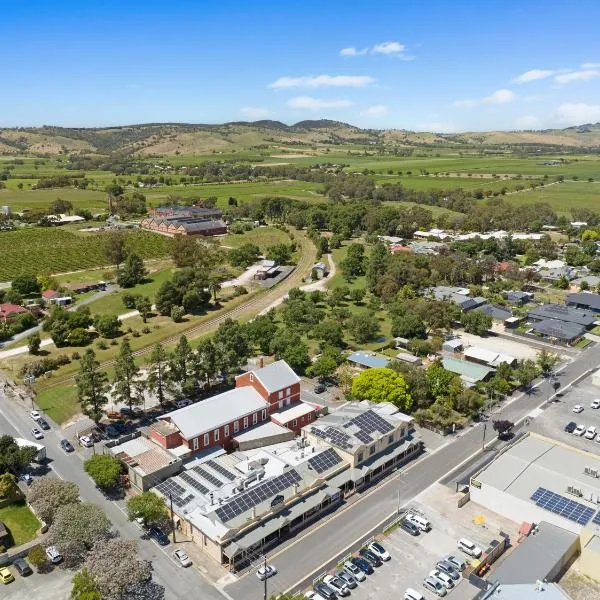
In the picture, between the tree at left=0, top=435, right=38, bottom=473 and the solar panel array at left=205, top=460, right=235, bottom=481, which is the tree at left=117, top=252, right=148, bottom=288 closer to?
the tree at left=0, top=435, right=38, bottom=473

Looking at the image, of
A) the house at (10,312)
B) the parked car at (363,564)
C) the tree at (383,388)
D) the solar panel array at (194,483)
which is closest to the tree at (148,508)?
the solar panel array at (194,483)

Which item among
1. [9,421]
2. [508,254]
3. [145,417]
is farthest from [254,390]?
[508,254]

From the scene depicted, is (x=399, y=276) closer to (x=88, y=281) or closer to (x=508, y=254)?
(x=508, y=254)

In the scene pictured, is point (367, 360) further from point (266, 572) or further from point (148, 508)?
point (148, 508)

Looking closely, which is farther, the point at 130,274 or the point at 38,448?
the point at 130,274

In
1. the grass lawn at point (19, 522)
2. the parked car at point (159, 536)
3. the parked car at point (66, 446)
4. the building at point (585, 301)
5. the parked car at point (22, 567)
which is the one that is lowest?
the parked car at point (159, 536)

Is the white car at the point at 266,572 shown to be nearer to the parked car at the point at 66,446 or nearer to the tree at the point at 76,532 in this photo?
the tree at the point at 76,532

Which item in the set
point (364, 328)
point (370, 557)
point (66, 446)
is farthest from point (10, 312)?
point (370, 557)

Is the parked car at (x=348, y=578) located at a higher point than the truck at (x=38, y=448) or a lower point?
lower
